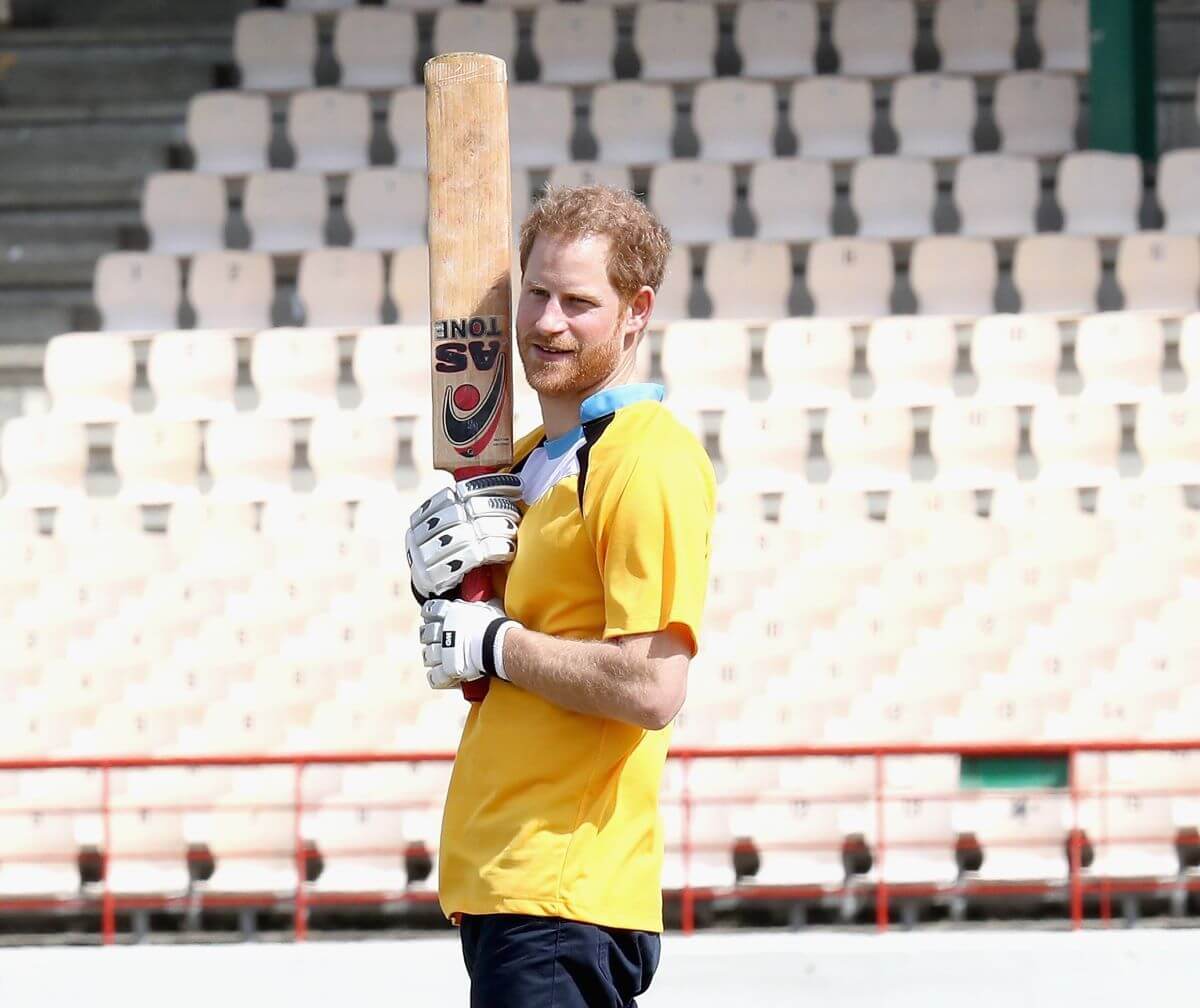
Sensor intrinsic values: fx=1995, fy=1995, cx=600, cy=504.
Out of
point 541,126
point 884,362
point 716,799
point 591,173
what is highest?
point 541,126

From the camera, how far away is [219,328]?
955 cm

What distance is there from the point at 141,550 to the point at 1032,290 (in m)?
4.22

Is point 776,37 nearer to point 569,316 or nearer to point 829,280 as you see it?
point 829,280

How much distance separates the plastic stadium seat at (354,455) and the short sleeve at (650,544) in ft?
20.9

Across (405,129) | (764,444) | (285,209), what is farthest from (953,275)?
(285,209)

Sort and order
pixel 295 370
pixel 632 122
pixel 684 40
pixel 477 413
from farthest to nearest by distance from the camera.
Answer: pixel 684 40 < pixel 632 122 < pixel 295 370 < pixel 477 413

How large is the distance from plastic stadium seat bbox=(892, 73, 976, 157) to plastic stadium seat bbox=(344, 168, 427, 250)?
2.48 metres

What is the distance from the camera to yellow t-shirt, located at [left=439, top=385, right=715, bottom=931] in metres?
2.26

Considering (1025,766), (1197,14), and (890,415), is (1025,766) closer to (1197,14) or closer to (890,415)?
(890,415)

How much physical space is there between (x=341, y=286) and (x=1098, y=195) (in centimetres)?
369

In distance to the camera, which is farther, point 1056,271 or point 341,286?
point 341,286

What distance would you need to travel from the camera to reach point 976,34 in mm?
10688

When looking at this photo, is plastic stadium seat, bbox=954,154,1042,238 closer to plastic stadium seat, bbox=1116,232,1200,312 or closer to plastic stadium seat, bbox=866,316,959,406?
plastic stadium seat, bbox=1116,232,1200,312

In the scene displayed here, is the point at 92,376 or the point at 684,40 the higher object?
the point at 684,40
